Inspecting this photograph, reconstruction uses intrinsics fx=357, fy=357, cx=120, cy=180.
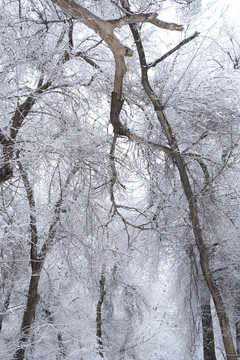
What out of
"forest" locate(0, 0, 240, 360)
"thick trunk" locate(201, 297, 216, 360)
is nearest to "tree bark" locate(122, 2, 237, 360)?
"forest" locate(0, 0, 240, 360)

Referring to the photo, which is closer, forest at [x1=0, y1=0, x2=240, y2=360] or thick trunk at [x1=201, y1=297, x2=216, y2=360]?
forest at [x1=0, y1=0, x2=240, y2=360]

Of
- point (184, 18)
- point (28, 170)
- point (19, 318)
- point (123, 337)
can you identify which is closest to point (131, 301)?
point (123, 337)

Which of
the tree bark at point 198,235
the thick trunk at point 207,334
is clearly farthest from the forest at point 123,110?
the thick trunk at point 207,334

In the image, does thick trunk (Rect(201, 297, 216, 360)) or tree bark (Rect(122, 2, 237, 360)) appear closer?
tree bark (Rect(122, 2, 237, 360))

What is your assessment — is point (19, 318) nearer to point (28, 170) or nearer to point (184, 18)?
point (28, 170)

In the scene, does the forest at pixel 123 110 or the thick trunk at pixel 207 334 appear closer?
the forest at pixel 123 110

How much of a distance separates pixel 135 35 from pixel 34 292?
5.21 meters

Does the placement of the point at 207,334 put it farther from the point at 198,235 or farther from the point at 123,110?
the point at 123,110

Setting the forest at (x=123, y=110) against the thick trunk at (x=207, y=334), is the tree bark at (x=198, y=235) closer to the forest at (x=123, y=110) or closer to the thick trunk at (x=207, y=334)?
the forest at (x=123, y=110)

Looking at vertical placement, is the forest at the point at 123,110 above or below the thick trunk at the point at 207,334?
above

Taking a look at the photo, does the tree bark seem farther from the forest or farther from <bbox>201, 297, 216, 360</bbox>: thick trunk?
<bbox>201, 297, 216, 360</bbox>: thick trunk

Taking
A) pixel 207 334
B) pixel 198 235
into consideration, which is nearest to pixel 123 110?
pixel 198 235

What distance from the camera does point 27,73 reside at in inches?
164

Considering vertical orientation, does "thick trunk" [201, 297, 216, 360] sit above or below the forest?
below
